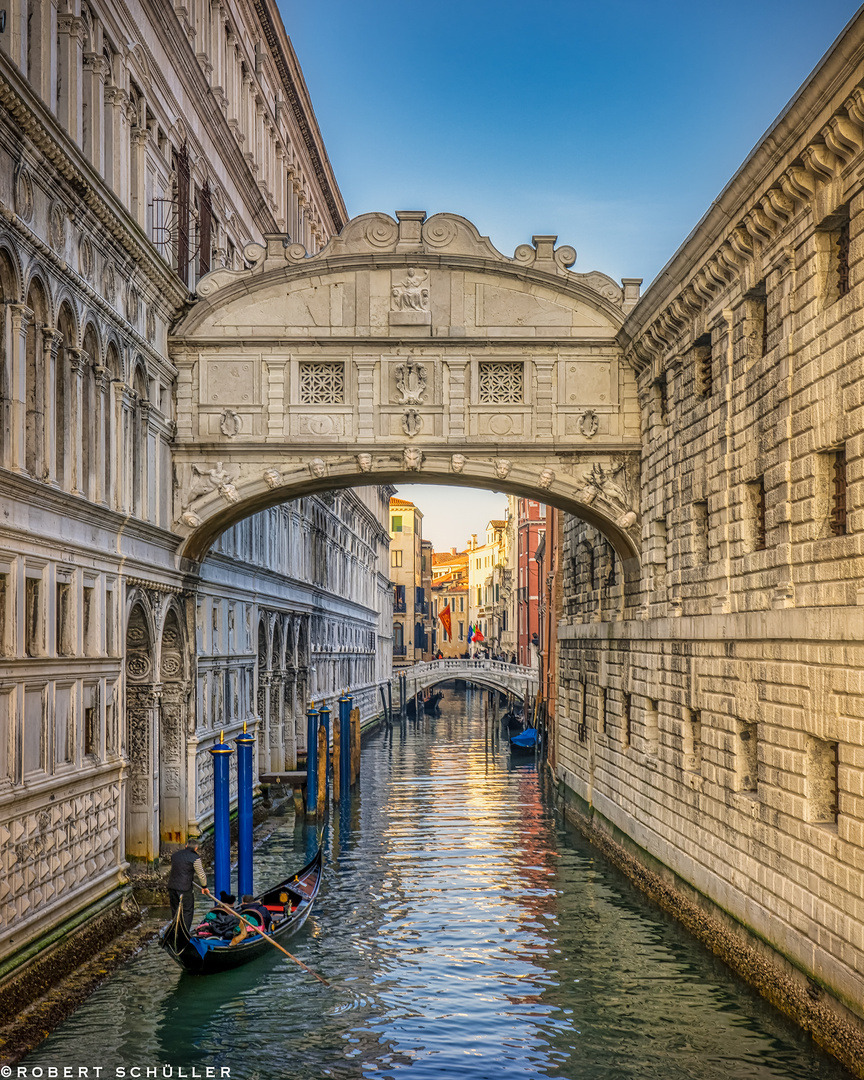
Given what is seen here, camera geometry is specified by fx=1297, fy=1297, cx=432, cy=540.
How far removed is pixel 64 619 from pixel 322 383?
261 inches

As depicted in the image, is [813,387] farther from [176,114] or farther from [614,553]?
[176,114]

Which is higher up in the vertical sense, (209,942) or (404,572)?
(404,572)

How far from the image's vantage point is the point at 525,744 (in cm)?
3994

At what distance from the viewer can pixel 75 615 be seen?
1344cm

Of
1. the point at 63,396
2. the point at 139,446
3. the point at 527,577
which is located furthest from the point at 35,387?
the point at 527,577

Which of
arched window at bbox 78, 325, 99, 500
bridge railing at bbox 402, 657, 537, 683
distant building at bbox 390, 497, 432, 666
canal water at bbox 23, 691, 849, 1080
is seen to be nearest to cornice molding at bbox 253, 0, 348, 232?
arched window at bbox 78, 325, 99, 500

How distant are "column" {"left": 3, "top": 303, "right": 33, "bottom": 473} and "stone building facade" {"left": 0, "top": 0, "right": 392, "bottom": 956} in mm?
26

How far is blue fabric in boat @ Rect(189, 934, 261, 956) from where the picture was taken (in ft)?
42.1

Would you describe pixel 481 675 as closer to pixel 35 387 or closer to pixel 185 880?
pixel 185 880

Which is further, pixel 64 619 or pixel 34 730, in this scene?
pixel 64 619

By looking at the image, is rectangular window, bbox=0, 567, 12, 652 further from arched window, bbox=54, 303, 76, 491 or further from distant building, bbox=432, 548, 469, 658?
distant building, bbox=432, 548, 469, 658

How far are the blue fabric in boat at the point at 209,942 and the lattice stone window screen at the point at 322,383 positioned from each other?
7935mm

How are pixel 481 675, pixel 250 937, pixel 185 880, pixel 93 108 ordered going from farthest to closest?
pixel 481 675 < pixel 93 108 < pixel 250 937 < pixel 185 880

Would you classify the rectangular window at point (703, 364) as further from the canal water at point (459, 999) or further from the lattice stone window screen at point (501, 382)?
the canal water at point (459, 999)
